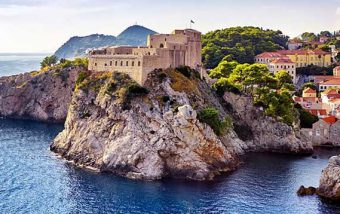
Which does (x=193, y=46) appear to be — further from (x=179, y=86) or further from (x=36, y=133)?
(x=36, y=133)

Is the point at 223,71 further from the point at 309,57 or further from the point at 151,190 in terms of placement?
the point at 151,190

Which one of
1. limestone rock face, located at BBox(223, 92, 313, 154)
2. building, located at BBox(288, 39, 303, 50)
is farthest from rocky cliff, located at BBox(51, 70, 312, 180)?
building, located at BBox(288, 39, 303, 50)

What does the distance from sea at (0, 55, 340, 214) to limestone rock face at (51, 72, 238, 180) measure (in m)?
2.30

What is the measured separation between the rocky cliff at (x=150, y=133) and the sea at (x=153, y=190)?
2.49m

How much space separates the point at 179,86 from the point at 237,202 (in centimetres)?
2750

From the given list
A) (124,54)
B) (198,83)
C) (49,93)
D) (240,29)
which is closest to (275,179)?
(198,83)

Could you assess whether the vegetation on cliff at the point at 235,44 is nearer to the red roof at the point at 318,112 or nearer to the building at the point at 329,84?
the building at the point at 329,84

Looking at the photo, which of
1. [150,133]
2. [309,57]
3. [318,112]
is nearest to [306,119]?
[318,112]

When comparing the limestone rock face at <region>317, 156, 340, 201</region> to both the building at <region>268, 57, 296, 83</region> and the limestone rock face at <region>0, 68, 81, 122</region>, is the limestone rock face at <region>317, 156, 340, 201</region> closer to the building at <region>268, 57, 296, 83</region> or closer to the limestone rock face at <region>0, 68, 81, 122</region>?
the building at <region>268, 57, 296, 83</region>

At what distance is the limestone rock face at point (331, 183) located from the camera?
206ft

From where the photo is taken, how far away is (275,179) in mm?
71125

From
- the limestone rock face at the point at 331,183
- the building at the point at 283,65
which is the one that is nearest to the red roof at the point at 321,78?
the building at the point at 283,65

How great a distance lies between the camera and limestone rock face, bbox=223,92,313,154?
90200 millimetres

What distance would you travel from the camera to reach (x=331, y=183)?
63406mm
